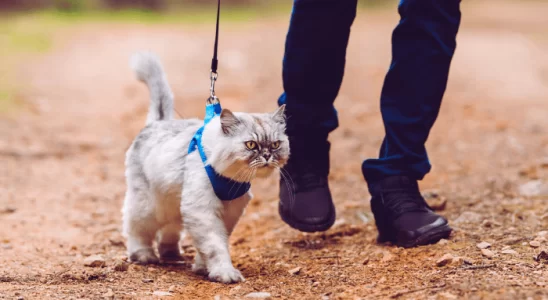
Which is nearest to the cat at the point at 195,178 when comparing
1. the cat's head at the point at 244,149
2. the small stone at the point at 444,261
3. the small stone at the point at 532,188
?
the cat's head at the point at 244,149

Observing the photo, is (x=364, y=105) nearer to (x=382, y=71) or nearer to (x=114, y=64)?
(x=382, y=71)

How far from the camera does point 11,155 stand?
188 inches

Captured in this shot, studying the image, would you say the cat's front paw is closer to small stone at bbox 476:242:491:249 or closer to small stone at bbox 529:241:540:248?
small stone at bbox 476:242:491:249

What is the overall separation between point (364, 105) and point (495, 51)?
13.4 feet

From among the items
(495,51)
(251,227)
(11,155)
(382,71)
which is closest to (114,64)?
(382,71)

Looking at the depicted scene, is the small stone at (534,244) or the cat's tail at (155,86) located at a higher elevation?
the cat's tail at (155,86)

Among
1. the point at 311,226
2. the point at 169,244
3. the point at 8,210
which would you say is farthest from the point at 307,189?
the point at 8,210

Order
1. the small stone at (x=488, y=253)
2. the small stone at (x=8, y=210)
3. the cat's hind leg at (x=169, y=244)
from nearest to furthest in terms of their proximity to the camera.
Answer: the small stone at (x=488, y=253), the cat's hind leg at (x=169, y=244), the small stone at (x=8, y=210)

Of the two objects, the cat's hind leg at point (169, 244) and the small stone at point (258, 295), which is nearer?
the small stone at point (258, 295)

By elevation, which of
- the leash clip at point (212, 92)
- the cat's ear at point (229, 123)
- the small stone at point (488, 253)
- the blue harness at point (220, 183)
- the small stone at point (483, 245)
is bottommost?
the small stone at point (483, 245)

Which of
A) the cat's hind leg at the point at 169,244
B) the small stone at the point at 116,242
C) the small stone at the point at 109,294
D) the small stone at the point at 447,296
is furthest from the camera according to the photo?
the small stone at the point at 116,242

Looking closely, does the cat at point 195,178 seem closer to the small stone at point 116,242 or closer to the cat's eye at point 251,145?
the cat's eye at point 251,145

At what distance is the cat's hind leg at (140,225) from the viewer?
108 inches

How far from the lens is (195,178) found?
2469 mm
